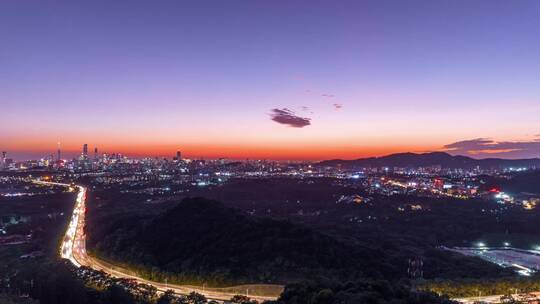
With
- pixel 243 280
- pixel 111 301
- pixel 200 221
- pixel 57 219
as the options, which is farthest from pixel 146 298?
pixel 57 219

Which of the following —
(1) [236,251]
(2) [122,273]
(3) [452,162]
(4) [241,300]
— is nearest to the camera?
(4) [241,300]

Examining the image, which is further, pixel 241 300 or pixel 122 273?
pixel 122 273

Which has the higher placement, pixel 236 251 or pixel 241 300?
pixel 236 251

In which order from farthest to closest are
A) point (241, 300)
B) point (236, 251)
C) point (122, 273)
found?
point (236, 251) → point (122, 273) → point (241, 300)

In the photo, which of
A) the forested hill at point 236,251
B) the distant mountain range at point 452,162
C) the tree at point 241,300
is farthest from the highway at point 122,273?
the distant mountain range at point 452,162

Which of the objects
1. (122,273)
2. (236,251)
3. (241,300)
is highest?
(236,251)

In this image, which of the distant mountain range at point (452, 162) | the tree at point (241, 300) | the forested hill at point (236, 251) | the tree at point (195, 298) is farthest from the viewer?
the distant mountain range at point (452, 162)

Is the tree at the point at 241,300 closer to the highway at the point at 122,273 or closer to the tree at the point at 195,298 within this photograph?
the highway at the point at 122,273

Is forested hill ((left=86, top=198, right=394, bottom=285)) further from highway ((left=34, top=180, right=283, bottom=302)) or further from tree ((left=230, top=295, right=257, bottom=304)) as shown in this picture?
tree ((left=230, top=295, right=257, bottom=304))

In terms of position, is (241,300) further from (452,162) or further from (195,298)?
(452,162)

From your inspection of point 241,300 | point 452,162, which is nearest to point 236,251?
point 241,300

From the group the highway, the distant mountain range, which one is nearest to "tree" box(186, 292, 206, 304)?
the highway
